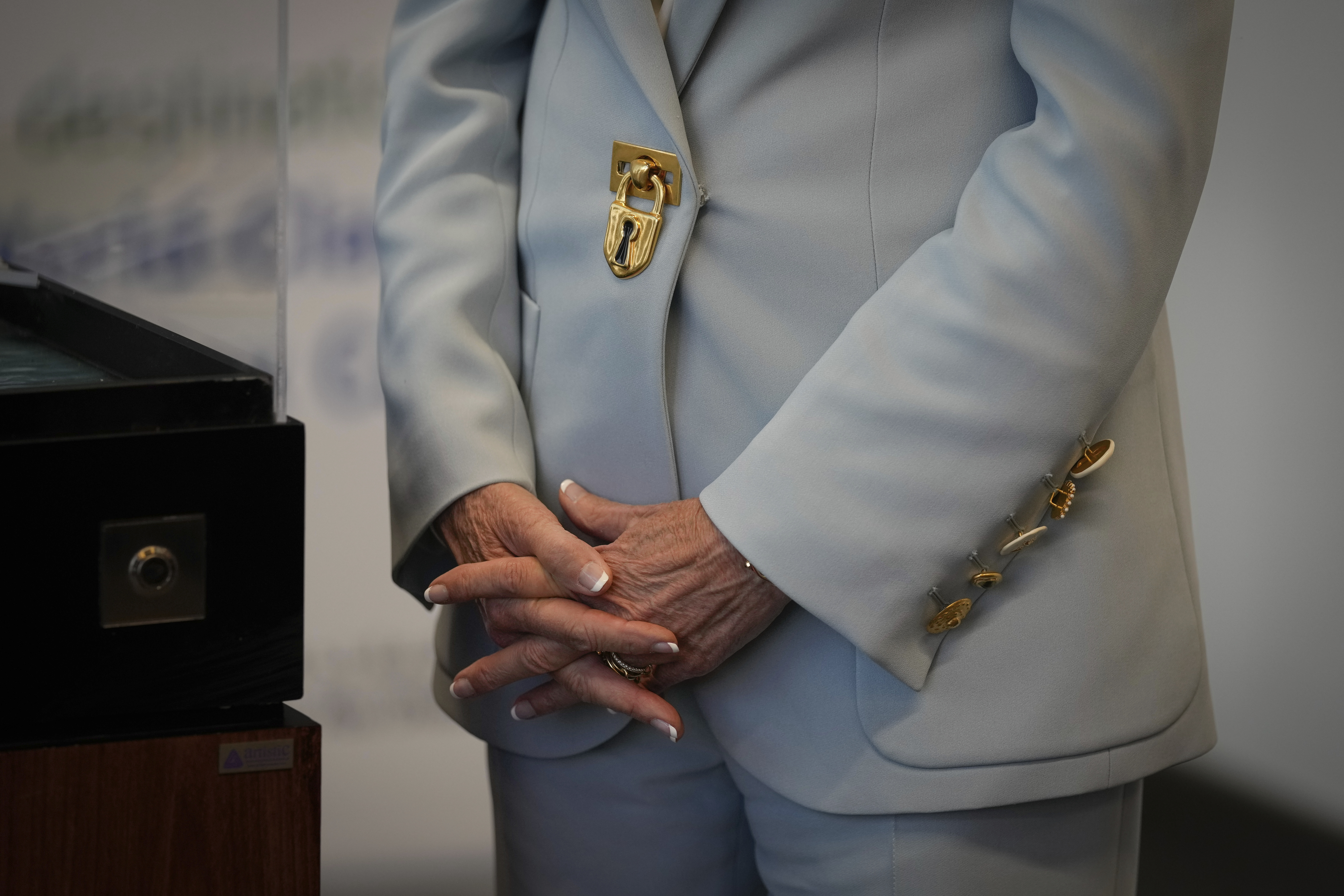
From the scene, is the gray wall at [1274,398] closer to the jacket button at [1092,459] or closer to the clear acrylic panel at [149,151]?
the jacket button at [1092,459]

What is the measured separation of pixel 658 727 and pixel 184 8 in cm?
52

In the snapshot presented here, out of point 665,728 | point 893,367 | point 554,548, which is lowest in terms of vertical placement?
point 665,728

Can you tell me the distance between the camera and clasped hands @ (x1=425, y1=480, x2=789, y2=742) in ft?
2.20

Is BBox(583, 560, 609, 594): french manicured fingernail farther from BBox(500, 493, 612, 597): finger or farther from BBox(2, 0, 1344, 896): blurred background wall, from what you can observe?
BBox(2, 0, 1344, 896): blurred background wall

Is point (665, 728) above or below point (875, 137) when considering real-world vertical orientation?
below

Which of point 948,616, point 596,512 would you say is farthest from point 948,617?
point 596,512

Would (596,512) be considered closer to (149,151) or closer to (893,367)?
Result: (893,367)

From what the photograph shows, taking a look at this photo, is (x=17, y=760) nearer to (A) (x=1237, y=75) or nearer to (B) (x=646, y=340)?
(B) (x=646, y=340)

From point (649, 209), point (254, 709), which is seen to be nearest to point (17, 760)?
point (254, 709)

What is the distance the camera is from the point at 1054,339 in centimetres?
62

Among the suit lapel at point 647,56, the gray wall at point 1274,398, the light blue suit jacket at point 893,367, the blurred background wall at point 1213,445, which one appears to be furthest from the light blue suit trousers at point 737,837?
the gray wall at point 1274,398

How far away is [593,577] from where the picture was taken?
0.68m

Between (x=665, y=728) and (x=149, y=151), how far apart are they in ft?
1.51

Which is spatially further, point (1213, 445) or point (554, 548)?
point (1213, 445)
